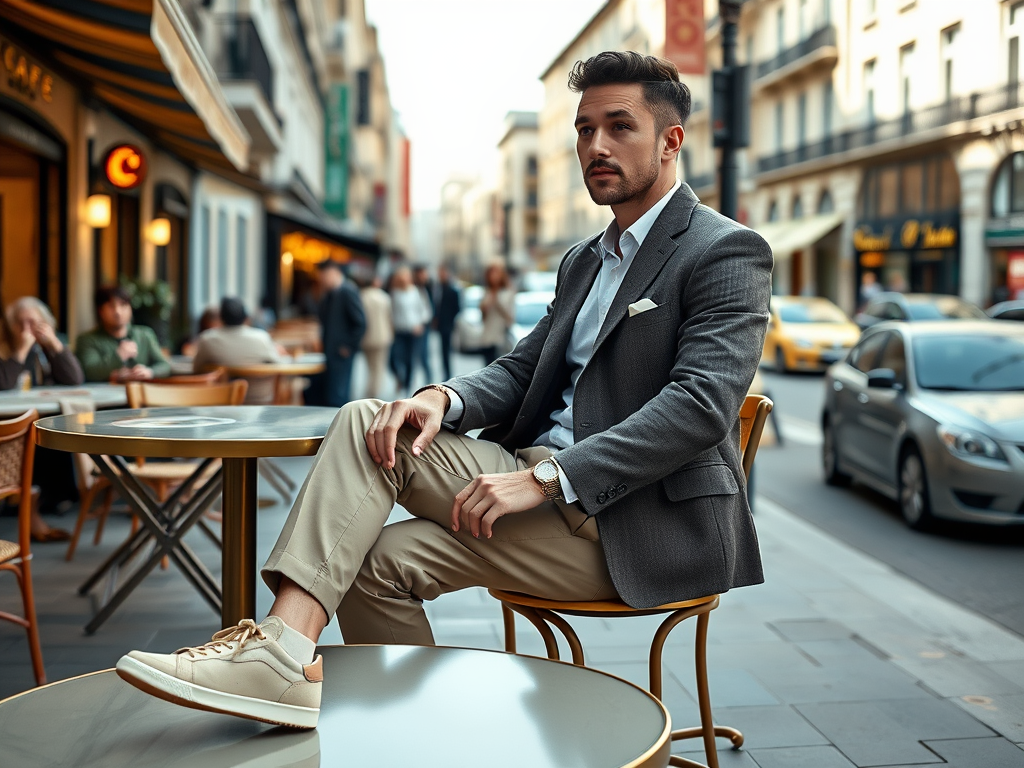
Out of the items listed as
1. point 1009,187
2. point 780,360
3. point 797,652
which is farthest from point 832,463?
point 1009,187

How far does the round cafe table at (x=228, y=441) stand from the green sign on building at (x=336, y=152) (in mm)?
36211

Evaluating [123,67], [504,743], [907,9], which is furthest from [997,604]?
[907,9]

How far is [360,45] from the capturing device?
5531cm

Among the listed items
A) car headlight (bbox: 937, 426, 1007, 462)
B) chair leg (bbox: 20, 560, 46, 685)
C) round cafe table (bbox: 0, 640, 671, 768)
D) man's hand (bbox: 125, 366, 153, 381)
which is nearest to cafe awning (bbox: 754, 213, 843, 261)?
car headlight (bbox: 937, 426, 1007, 462)

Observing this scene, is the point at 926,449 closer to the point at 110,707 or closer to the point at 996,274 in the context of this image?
the point at 110,707

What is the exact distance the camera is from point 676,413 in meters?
2.35

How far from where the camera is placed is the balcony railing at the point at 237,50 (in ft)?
51.4

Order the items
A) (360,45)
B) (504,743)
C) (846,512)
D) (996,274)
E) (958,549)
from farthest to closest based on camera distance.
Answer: (360,45) < (996,274) < (846,512) < (958,549) < (504,743)

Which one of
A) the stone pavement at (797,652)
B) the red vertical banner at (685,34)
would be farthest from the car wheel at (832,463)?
the red vertical banner at (685,34)

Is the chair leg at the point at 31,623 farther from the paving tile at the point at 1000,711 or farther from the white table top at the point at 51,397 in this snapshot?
the paving tile at the point at 1000,711

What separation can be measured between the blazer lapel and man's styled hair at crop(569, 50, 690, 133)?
0.68 ft

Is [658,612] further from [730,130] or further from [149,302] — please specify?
[149,302]

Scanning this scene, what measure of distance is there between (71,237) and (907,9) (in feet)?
82.7

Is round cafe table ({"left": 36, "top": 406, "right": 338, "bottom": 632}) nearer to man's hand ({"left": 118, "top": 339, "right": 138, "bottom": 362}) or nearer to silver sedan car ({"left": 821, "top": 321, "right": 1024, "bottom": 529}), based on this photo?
man's hand ({"left": 118, "top": 339, "right": 138, "bottom": 362})
